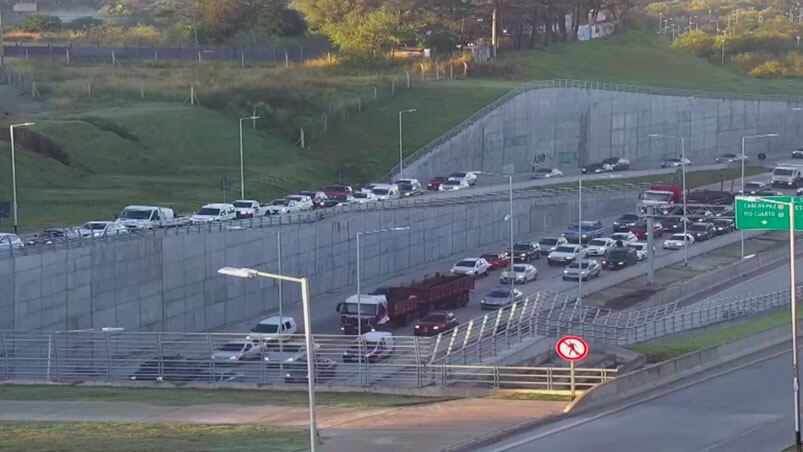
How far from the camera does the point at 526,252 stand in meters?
84.5

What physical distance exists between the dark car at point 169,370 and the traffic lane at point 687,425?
11956mm

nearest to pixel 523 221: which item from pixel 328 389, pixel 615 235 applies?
pixel 615 235

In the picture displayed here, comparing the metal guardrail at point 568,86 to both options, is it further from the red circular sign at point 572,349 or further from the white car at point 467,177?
the red circular sign at point 572,349

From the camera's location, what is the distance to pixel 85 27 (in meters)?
172

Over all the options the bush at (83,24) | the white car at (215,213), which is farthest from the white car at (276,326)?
the bush at (83,24)

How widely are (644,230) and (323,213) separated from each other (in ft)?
72.2

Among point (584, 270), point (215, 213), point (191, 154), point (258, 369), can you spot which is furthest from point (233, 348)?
point (191, 154)

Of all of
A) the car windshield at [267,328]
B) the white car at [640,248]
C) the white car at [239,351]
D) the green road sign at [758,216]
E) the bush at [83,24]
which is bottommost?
the white car at [640,248]

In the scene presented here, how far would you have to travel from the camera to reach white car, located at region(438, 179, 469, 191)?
98.0 meters

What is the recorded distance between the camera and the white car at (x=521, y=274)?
77.0m

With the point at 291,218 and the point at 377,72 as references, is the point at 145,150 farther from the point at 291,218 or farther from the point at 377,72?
the point at 377,72

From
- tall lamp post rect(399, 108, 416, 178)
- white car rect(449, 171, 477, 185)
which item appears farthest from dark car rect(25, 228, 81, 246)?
tall lamp post rect(399, 108, 416, 178)

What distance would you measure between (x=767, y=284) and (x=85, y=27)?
107476mm

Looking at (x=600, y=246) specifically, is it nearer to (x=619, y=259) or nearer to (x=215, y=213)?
(x=619, y=259)
